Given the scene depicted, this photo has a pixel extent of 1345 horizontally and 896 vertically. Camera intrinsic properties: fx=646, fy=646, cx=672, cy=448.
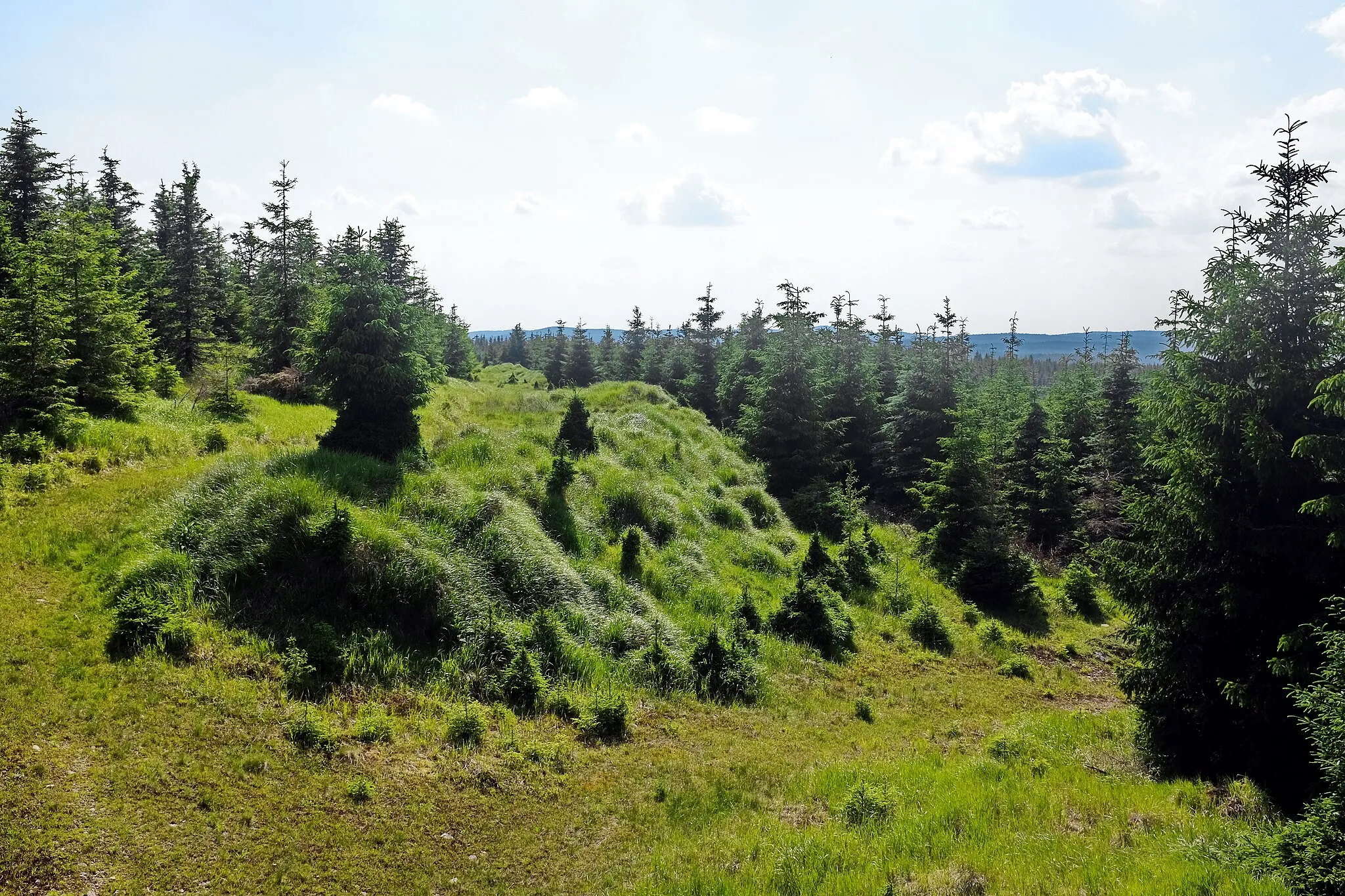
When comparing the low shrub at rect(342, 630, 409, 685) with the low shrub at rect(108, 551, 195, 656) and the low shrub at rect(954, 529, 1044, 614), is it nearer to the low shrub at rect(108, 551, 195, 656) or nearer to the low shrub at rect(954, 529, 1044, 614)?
the low shrub at rect(108, 551, 195, 656)

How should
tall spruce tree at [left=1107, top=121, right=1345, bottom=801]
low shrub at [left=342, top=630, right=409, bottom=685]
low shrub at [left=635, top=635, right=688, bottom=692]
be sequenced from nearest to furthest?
tall spruce tree at [left=1107, top=121, right=1345, bottom=801]
low shrub at [left=342, top=630, right=409, bottom=685]
low shrub at [left=635, top=635, right=688, bottom=692]

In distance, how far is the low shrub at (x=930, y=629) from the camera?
21125 millimetres

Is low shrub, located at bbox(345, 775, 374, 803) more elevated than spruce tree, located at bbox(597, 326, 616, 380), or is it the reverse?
spruce tree, located at bbox(597, 326, 616, 380)

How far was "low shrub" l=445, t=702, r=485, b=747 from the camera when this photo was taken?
1091 cm

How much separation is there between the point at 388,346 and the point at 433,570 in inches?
326

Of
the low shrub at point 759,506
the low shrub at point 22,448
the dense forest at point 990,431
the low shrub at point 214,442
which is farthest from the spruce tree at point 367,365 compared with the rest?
the low shrub at point 759,506

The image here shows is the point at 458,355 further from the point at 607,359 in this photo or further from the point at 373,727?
the point at 373,727

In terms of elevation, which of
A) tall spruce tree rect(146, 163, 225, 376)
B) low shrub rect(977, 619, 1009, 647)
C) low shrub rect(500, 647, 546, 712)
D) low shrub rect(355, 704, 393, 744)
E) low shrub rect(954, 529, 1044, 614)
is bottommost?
low shrub rect(977, 619, 1009, 647)

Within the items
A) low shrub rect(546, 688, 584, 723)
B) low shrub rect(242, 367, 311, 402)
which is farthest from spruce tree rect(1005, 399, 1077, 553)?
low shrub rect(242, 367, 311, 402)

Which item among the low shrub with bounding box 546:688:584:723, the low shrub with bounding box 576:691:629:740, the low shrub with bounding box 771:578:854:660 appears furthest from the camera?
the low shrub with bounding box 771:578:854:660

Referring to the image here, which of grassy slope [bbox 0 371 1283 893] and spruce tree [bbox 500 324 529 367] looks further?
spruce tree [bbox 500 324 529 367]

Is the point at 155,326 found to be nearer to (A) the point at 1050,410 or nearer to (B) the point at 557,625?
(B) the point at 557,625

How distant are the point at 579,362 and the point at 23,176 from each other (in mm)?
47151

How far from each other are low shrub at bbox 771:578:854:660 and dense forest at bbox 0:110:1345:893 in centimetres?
9
